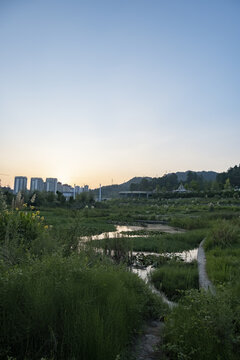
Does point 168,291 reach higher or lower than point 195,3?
lower

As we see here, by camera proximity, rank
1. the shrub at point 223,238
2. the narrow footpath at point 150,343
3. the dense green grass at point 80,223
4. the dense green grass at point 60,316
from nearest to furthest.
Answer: the dense green grass at point 60,316
the narrow footpath at point 150,343
the dense green grass at point 80,223
the shrub at point 223,238

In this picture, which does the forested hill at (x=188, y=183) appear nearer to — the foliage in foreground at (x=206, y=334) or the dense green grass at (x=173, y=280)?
the dense green grass at (x=173, y=280)

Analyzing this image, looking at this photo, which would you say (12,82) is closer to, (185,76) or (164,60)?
(164,60)

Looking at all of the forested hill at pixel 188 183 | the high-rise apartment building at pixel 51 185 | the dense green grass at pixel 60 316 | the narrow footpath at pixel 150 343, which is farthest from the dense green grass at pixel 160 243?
the high-rise apartment building at pixel 51 185

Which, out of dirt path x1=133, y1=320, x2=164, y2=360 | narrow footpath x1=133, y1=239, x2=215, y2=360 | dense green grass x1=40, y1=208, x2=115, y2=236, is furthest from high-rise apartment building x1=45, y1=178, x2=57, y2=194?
dirt path x1=133, y1=320, x2=164, y2=360

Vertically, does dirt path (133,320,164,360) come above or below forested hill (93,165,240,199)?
below

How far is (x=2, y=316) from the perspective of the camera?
238cm

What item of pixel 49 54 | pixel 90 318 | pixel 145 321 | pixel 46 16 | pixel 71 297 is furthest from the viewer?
pixel 49 54

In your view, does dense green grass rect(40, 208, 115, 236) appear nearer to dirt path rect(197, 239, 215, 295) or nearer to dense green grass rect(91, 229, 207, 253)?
dense green grass rect(91, 229, 207, 253)

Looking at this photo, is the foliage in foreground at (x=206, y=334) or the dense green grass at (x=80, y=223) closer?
the foliage in foreground at (x=206, y=334)

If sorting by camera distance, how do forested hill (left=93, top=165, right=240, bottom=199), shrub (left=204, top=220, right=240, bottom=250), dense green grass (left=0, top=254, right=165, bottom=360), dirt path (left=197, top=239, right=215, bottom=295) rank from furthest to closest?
forested hill (left=93, top=165, right=240, bottom=199) → shrub (left=204, top=220, right=240, bottom=250) → dirt path (left=197, top=239, right=215, bottom=295) → dense green grass (left=0, top=254, right=165, bottom=360)

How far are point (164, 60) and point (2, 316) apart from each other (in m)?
12.4

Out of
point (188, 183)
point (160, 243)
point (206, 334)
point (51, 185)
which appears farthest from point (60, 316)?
point (51, 185)

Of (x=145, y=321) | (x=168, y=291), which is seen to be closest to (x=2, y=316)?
(x=145, y=321)
